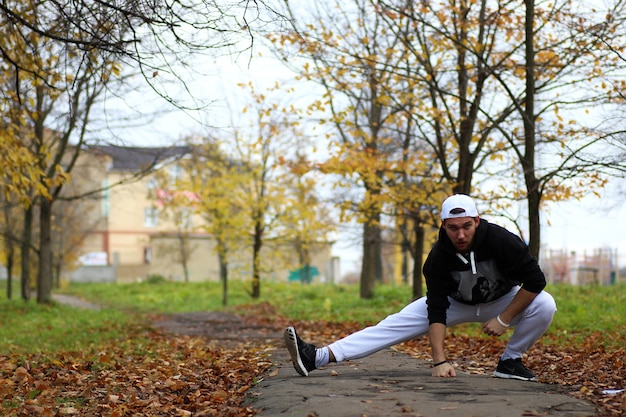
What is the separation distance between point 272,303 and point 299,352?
18795mm

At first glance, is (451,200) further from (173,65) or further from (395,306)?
(395,306)

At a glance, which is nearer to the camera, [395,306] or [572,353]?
[572,353]

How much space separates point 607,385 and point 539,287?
91cm

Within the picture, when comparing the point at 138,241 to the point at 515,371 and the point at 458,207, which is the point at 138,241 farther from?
the point at 458,207

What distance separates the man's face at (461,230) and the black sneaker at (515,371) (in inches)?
44.4

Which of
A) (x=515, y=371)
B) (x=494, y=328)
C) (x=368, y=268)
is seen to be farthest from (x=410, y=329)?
(x=368, y=268)

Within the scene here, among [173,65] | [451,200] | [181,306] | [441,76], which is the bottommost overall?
[181,306]

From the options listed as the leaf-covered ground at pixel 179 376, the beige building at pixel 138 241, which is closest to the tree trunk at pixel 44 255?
the leaf-covered ground at pixel 179 376

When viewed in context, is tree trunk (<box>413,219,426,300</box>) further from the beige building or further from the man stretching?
the beige building

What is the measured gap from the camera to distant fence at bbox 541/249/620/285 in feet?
108

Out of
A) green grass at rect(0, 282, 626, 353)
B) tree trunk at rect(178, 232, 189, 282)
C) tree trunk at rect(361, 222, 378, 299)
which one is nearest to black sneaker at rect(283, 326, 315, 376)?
green grass at rect(0, 282, 626, 353)

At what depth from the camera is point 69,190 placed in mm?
44344

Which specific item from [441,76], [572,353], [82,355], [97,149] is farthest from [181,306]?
[572,353]

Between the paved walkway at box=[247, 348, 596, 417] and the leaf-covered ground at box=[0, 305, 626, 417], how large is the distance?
207 millimetres
